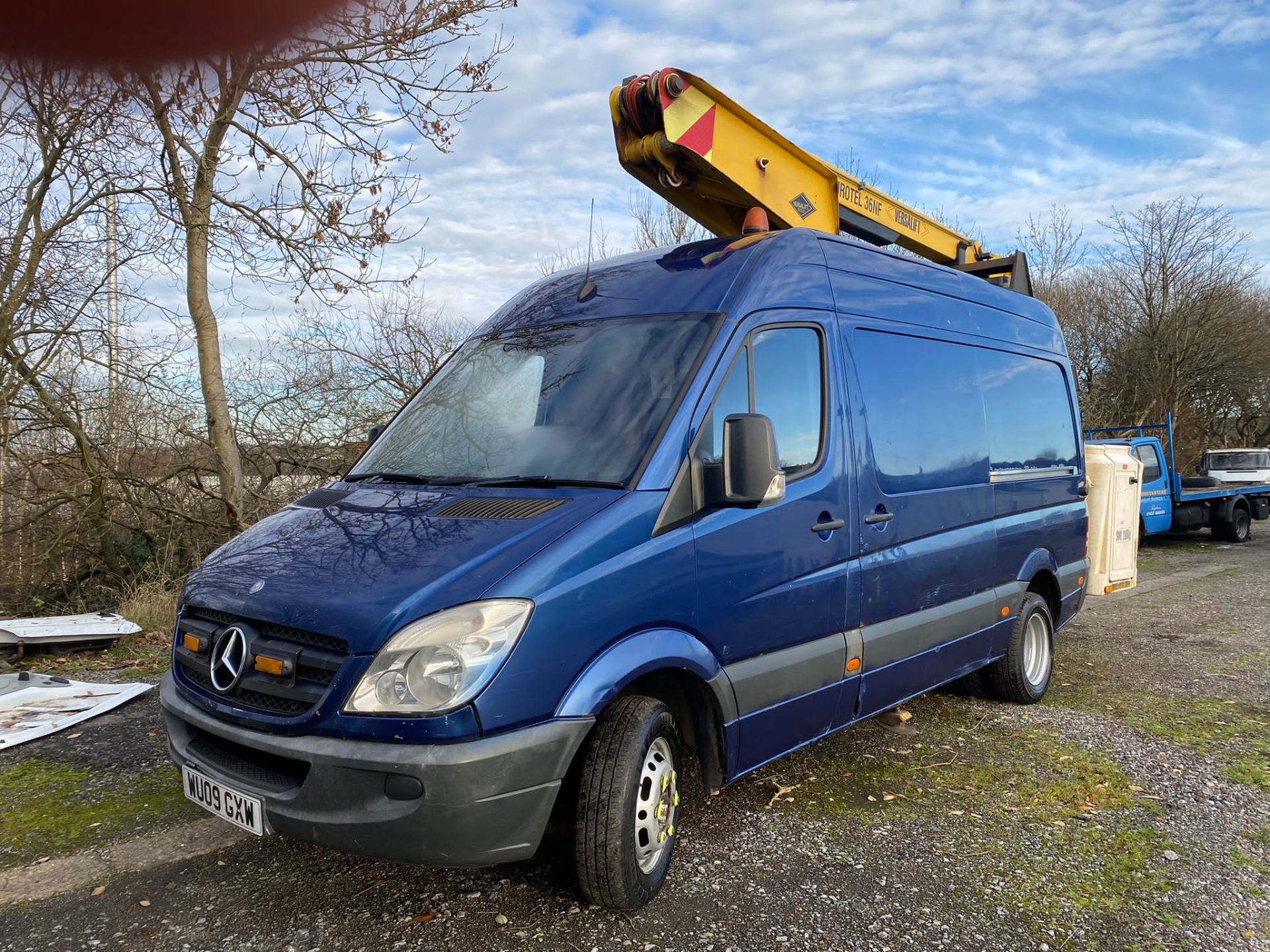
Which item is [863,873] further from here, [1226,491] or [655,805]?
[1226,491]

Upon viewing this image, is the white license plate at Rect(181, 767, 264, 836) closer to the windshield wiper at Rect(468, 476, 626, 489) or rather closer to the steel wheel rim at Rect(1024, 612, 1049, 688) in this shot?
→ the windshield wiper at Rect(468, 476, 626, 489)

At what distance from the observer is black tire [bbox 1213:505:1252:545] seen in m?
16.6

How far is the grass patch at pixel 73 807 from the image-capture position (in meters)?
3.64

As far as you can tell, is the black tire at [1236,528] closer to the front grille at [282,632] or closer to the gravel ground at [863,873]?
the gravel ground at [863,873]

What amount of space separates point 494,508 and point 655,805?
3.90ft

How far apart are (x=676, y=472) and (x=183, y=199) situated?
7539 millimetres

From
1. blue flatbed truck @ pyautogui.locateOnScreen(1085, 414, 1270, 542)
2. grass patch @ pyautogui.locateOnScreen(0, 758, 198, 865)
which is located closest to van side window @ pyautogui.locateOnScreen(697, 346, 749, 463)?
grass patch @ pyautogui.locateOnScreen(0, 758, 198, 865)

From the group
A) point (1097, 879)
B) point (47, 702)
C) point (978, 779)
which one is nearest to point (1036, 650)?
point (978, 779)

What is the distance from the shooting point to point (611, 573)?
2.93 meters

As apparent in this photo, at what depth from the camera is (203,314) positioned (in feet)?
30.0

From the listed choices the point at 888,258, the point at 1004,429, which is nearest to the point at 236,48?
the point at 888,258

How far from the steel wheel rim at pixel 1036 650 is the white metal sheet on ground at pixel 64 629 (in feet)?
21.4

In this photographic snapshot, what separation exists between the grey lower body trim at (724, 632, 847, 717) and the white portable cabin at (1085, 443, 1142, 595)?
13.2ft

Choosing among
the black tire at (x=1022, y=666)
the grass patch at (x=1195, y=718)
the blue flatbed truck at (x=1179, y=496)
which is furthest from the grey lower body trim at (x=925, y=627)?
the blue flatbed truck at (x=1179, y=496)
